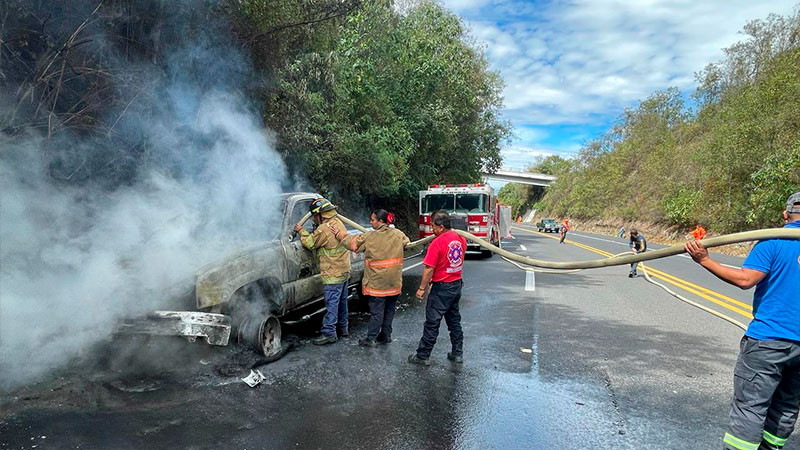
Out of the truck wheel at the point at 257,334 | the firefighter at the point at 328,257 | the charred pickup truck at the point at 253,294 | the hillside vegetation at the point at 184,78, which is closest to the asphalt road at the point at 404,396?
the truck wheel at the point at 257,334

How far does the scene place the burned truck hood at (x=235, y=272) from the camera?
4316mm

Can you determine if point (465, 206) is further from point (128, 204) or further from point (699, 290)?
point (128, 204)

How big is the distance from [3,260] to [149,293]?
118cm

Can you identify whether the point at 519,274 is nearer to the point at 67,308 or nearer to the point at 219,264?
the point at 219,264

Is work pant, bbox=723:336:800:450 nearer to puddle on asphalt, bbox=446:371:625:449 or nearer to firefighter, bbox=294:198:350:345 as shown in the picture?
puddle on asphalt, bbox=446:371:625:449

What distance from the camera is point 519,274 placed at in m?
12.4

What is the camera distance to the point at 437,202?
643 inches

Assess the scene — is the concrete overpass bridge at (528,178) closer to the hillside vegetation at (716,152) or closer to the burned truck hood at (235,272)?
the hillside vegetation at (716,152)

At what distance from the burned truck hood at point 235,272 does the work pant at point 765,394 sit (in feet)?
13.3

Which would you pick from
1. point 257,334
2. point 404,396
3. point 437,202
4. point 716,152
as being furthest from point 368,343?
point 716,152

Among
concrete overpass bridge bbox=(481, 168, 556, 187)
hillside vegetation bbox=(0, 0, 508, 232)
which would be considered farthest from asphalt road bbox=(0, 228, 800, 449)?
concrete overpass bridge bbox=(481, 168, 556, 187)

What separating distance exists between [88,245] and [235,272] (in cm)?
134

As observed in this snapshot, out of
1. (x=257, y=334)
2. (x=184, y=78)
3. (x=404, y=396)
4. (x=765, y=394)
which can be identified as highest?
(x=184, y=78)

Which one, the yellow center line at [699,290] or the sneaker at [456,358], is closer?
the sneaker at [456,358]
